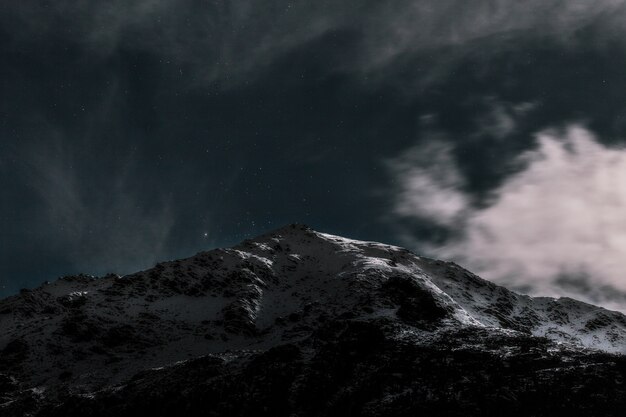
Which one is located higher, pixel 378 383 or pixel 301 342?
pixel 301 342

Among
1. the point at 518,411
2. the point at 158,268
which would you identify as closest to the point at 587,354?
the point at 518,411

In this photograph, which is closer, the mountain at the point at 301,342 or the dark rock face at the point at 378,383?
the dark rock face at the point at 378,383

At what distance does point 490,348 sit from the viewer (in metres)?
48.0

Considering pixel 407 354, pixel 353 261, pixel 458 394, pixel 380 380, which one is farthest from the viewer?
pixel 353 261

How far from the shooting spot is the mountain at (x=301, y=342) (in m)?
38.2

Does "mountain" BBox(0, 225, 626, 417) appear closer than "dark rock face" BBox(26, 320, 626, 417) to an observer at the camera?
No

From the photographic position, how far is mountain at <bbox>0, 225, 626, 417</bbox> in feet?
125

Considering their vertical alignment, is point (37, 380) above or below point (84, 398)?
above

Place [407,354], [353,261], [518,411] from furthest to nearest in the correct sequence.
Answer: [353,261]
[407,354]
[518,411]

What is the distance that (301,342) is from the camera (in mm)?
56875

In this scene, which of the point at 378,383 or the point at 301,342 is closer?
the point at 378,383

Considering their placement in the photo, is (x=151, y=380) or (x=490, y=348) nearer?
(x=490, y=348)

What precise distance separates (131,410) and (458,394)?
28.0 meters

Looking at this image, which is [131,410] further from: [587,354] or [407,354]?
[587,354]
